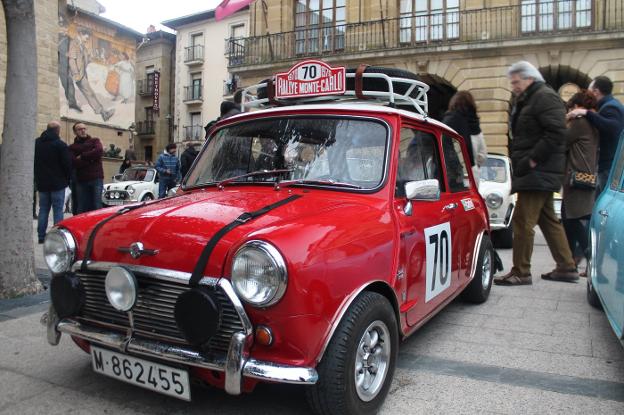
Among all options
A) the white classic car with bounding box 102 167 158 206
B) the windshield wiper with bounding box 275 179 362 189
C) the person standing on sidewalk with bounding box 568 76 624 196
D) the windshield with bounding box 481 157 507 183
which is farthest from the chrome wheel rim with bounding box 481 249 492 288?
the white classic car with bounding box 102 167 158 206

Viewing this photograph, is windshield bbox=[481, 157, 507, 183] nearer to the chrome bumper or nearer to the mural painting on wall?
the chrome bumper

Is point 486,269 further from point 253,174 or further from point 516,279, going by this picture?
point 253,174

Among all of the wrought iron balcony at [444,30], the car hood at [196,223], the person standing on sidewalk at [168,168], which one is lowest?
the car hood at [196,223]

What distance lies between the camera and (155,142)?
44.6 meters

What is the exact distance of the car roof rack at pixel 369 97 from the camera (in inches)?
144

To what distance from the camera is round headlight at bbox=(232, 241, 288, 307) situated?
6.88 ft

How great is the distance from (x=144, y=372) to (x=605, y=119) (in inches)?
217

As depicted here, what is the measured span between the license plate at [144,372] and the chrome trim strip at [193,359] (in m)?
0.07

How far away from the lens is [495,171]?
9000mm

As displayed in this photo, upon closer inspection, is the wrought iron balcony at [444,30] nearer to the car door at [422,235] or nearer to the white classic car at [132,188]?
the white classic car at [132,188]

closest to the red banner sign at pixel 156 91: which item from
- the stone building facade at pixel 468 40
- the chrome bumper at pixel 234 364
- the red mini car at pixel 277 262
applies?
the stone building facade at pixel 468 40

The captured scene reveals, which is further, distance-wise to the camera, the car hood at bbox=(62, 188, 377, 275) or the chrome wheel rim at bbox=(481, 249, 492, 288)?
the chrome wheel rim at bbox=(481, 249, 492, 288)

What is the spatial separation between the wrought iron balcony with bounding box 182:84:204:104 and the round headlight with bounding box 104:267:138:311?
3991cm

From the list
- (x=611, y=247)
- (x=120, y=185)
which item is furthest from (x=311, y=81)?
(x=120, y=185)
